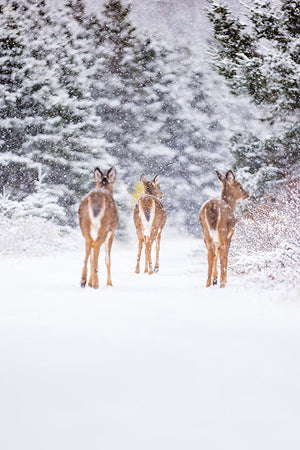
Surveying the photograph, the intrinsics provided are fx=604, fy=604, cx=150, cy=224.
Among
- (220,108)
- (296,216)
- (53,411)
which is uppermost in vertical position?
(220,108)

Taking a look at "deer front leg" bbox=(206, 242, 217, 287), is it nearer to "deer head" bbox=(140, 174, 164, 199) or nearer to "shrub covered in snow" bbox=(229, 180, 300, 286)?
"shrub covered in snow" bbox=(229, 180, 300, 286)

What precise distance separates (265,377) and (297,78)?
404 inches

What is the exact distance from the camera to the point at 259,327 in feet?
19.5

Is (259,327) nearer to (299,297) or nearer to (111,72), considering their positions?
(299,297)

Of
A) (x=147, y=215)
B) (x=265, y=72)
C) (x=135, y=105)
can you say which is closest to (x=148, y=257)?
(x=147, y=215)

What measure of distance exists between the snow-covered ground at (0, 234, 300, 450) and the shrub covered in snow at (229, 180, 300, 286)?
2.91 ft

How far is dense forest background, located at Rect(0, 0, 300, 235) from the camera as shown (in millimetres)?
14398

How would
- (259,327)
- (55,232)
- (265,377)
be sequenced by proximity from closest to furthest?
1. (265,377)
2. (259,327)
3. (55,232)

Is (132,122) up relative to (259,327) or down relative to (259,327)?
up

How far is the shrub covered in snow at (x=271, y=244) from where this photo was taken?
877cm

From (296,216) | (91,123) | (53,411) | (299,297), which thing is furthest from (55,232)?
(53,411)

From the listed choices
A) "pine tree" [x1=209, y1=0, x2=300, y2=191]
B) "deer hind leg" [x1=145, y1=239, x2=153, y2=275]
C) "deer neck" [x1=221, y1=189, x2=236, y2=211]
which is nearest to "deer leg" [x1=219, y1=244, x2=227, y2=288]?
"deer neck" [x1=221, y1=189, x2=236, y2=211]

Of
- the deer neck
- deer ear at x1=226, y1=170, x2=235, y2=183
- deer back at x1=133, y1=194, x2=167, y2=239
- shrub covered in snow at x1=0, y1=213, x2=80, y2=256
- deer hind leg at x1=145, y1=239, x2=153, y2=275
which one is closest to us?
deer ear at x1=226, y1=170, x2=235, y2=183

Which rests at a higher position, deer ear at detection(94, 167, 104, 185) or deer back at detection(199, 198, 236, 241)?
deer ear at detection(94, 167, 104, 185)
